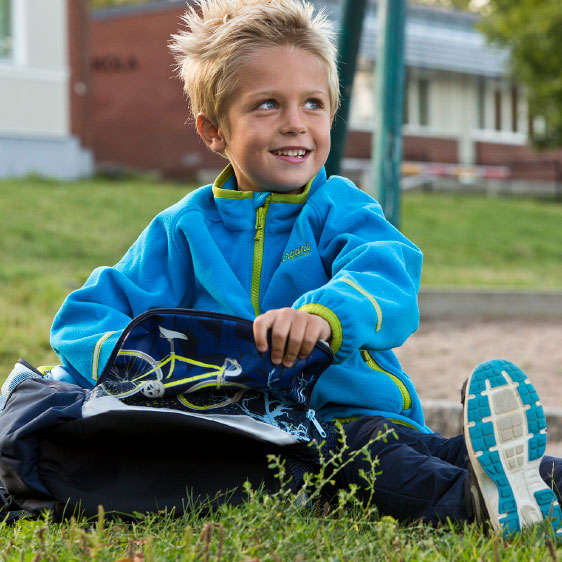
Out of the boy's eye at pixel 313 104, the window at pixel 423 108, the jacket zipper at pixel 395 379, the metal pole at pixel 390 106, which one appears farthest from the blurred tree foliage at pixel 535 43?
the jacket zipper at pixel 395 379

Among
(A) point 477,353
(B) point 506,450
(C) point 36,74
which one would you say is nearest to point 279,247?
(B) point 506,450

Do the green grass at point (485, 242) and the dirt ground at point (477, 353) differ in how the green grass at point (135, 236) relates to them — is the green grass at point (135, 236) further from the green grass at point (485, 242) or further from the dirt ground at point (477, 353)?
the dirt ground at point (477, 353)

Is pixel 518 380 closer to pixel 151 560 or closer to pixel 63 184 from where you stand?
pixel 151 560

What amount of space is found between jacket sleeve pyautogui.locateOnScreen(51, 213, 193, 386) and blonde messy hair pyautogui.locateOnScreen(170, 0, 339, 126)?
0.42 meters

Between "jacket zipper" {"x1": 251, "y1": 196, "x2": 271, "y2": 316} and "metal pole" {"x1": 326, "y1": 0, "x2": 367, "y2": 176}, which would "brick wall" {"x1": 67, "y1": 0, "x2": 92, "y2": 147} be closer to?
"metal pole" {"x1": 326, "y1": 0, "x2": 367, "y2": 176}

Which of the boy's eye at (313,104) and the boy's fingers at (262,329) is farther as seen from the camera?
the boy's eye at (313,104)

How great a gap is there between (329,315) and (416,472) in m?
0.47

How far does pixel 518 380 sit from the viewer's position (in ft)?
7.04

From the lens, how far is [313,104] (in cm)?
279

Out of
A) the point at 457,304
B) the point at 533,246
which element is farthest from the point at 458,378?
the point at 533,246

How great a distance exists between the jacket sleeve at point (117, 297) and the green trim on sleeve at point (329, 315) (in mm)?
609

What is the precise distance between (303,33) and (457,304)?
16.9 feet

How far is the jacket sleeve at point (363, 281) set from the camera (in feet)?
7.66

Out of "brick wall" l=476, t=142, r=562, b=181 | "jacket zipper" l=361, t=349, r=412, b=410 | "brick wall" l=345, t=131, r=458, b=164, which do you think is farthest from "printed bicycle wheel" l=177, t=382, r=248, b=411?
"brick wall" l=476, t=142, r=562, b=181
